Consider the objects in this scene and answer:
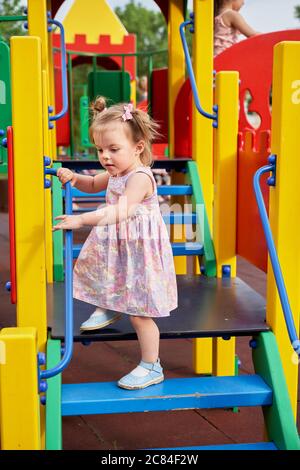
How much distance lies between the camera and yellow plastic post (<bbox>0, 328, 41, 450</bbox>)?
164 centimetres

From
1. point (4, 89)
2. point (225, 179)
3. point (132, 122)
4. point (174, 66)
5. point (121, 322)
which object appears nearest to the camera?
point (132, 122)

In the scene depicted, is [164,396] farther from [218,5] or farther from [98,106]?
[218,5]

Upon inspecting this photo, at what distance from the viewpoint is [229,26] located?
228 inches

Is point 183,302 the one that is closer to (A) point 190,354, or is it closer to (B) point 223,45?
(A) point 190,354

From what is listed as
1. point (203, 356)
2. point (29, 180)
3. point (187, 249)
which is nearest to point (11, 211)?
point (29, 180)

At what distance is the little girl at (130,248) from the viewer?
217 cm

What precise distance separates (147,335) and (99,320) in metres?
0.20

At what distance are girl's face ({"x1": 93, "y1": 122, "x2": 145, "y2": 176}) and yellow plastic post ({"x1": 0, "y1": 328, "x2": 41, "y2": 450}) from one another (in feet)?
2.47

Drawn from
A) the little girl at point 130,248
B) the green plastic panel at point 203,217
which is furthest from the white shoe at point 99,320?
the green plastic panel at point 203,217

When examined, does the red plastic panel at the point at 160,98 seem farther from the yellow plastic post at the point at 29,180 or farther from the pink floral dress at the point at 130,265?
the yellow plastic post at the point at 29,180

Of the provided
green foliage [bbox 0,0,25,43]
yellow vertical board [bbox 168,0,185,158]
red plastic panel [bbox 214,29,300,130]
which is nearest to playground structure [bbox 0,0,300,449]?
red plastic panel [bbox 214,29,300,130]

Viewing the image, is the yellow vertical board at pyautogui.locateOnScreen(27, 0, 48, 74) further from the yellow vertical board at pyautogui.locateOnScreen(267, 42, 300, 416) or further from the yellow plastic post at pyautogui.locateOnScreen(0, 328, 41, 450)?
the yellow plastic post at pyautogui.locateOnScreen(0, 328, 41, 450)

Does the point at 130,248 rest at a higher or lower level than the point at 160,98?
lower

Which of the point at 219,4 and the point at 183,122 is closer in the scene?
the point at 183,122
